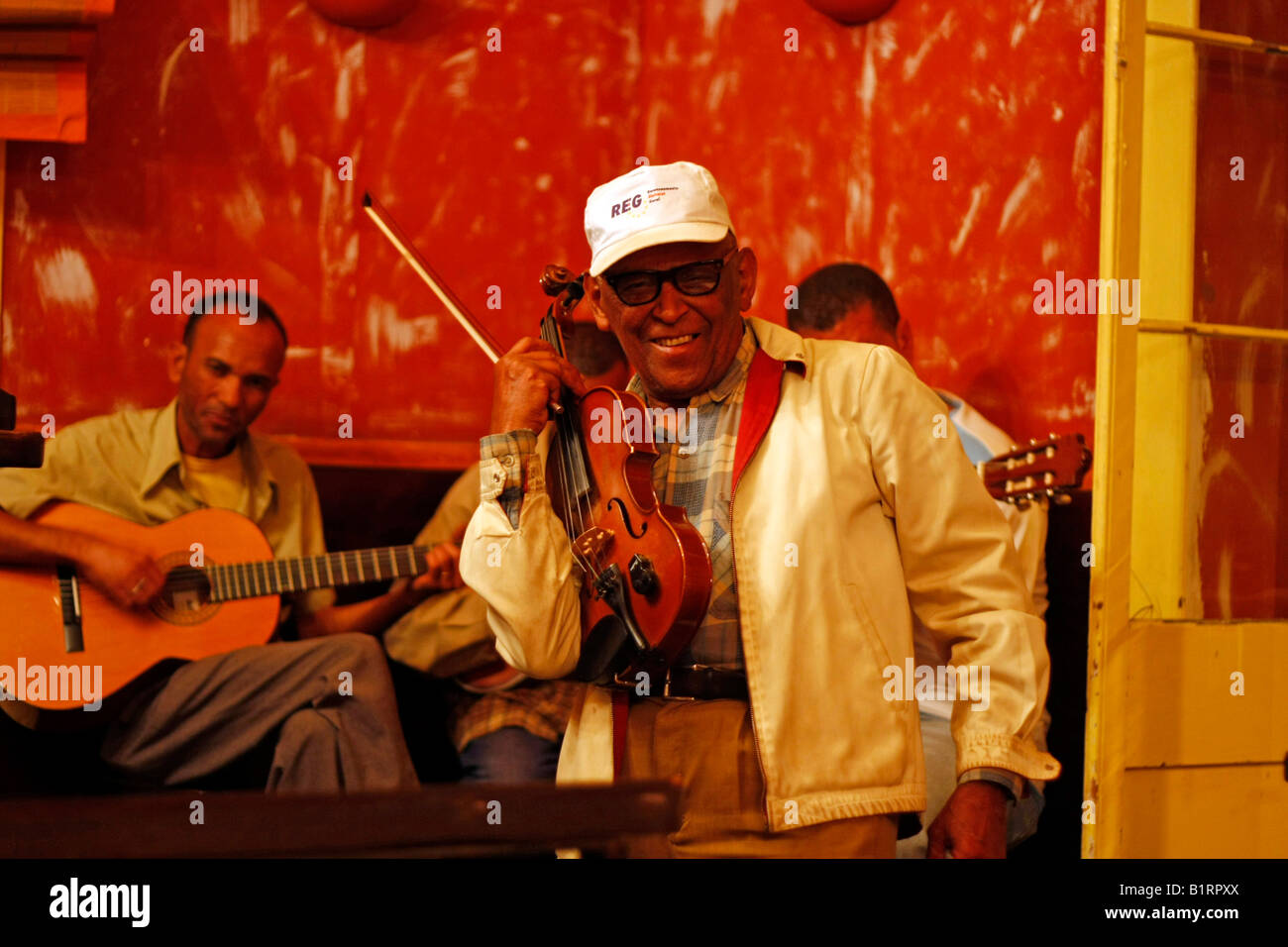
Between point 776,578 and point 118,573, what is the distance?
5.56ft

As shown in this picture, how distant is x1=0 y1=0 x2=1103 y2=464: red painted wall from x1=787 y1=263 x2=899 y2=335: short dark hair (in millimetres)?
186

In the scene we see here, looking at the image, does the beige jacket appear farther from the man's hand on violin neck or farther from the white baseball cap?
the white baseball cap

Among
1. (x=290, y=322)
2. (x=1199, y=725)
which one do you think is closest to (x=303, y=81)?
(x=290, y=322)

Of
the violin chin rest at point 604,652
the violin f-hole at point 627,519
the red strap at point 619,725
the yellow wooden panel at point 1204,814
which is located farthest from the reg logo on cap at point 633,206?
the yellow wooden panel at point 1204,814

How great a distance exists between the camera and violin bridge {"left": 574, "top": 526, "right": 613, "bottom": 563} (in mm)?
1856

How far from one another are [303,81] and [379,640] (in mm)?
1468

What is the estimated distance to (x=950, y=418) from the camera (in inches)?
101

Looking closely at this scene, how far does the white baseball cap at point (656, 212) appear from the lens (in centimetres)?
182

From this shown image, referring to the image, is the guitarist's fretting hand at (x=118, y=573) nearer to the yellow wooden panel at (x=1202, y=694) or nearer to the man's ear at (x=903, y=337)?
the man's ear at (x=903, y=337)

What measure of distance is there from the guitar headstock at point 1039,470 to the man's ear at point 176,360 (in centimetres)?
188

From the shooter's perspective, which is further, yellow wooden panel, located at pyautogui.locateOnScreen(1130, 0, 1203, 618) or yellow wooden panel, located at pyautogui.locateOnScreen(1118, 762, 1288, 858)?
yellow wooden panel, located at pyautogui.locateOnScreen(1130, 0, 1203, 618)

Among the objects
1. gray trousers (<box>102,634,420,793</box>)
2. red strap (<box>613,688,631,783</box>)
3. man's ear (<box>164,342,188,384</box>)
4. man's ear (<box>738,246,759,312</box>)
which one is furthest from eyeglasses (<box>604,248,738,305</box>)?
man's ear (<box>164,342,188,384</box>)

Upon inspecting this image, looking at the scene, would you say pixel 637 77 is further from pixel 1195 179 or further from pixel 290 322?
pixel 1195 179

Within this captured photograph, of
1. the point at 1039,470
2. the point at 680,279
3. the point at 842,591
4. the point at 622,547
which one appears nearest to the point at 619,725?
the point at 622,547
